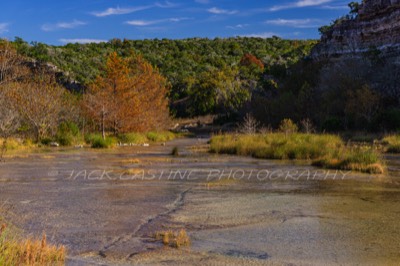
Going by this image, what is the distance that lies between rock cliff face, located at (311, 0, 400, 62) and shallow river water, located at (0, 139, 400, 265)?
38.1 m

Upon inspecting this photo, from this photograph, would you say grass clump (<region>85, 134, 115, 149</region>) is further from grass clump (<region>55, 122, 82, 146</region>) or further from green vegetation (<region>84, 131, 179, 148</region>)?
grass clump (<region>55, 122, 82, 146</region>)

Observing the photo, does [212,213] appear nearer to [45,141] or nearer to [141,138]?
[45,141]

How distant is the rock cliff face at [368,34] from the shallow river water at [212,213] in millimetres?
38147

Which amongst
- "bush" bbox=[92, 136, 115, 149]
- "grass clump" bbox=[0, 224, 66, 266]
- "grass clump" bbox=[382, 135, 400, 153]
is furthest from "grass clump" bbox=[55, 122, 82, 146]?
"grass clump" bbox=[0, 224, 66, 266]

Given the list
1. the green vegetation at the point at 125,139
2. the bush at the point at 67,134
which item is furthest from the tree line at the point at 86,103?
the green vegetation at the point at 125,139

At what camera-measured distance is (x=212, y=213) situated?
35.8ft

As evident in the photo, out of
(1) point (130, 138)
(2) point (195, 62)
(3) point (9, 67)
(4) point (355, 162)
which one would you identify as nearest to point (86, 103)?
(1) point (130, 138)

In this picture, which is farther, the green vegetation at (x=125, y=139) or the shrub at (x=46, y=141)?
the shrub at (x=46, y=141)

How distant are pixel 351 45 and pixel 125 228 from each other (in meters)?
53.2

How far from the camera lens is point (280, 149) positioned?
24.8 metres

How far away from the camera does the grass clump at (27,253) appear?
609 cm

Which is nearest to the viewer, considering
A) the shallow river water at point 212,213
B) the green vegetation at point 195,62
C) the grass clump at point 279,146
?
the shallow river water at point 212,213

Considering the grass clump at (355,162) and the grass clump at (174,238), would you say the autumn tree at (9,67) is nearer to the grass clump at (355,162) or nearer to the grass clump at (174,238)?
the grass clump at (355,162)

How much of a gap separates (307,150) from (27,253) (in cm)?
1897
